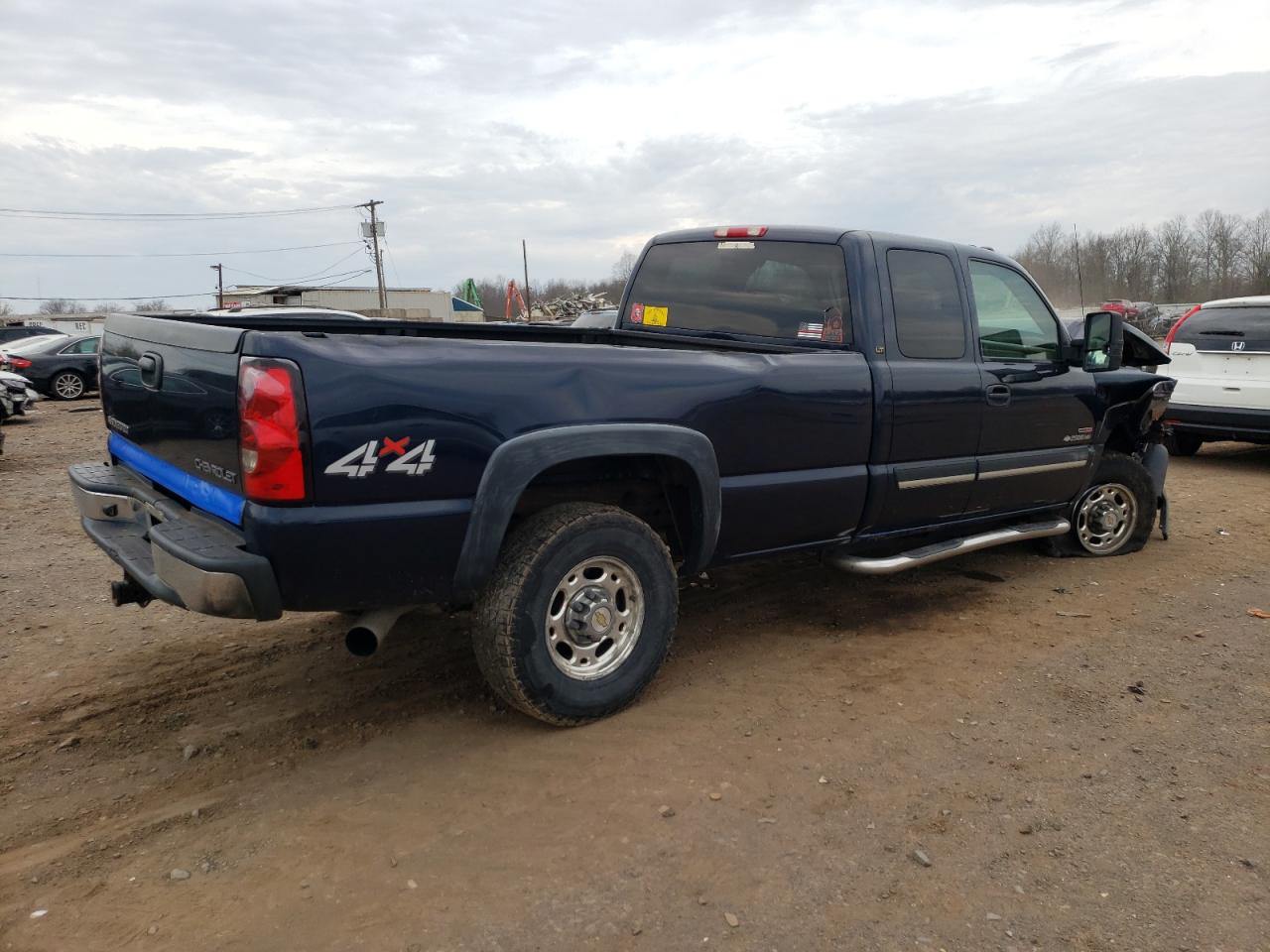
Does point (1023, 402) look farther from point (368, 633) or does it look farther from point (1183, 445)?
point (1183, 445)

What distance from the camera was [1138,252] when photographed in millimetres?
49562

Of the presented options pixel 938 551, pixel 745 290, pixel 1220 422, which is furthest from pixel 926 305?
pixel 1220 422

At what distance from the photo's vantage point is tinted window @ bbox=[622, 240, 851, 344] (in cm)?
436

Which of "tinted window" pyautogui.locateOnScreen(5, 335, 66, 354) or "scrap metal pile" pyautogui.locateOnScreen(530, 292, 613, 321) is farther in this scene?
"scrap metal pile" pyautogui.locateOnScreen(530, 292, 613, 321)

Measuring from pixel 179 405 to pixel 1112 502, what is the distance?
18.4ft

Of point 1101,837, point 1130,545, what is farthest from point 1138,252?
point 1101,837

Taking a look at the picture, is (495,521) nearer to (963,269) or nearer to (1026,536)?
(963,269)

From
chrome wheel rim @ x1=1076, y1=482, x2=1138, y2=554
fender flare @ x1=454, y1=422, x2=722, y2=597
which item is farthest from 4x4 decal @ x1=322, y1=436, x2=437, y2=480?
chrome wheel rim @ x1=1076, y1=482, x2=1138, y2=554

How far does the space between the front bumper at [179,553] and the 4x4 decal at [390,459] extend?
1.22ft

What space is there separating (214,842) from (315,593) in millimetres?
817

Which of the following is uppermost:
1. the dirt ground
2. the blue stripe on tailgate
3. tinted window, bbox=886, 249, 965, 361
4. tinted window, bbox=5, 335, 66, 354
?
tinted window, bbox=5, 335, 66, 354

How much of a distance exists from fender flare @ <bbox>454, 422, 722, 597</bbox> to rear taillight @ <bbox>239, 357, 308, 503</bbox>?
0.59 metres

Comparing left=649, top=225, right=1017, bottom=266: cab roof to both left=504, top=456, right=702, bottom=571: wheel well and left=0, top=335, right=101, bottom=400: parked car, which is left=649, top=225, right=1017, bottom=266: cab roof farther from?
left=0, top=335, right=101, bottom=400: parked car

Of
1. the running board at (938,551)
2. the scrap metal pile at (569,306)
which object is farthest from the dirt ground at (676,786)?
the scrap metal pile at (569,306)
